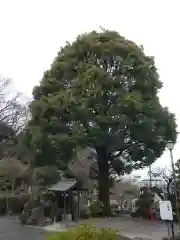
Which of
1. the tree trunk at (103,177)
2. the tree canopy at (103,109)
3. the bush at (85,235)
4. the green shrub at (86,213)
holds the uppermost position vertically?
the tree canopy at (103,109)

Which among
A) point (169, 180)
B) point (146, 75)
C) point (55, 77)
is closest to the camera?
point (169, 180)

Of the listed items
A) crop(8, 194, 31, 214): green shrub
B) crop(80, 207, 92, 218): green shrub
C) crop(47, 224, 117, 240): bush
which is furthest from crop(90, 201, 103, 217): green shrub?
crop(47, 224, 117, 240): bush

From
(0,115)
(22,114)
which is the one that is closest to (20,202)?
(0,115)

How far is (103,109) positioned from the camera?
69.2ft

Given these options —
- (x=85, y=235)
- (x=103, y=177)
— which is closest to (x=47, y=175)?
(x=103, y=177)

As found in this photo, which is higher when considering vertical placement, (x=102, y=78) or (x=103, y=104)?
(x=102, y=78)

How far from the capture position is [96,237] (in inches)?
231

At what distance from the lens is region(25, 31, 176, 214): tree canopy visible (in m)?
20.7

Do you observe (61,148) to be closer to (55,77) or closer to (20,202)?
(55,77)

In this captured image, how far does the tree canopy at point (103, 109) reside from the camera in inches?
816

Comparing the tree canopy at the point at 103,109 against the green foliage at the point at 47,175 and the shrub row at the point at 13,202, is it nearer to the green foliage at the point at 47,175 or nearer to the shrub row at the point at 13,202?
the green foliage at the point at 47,175

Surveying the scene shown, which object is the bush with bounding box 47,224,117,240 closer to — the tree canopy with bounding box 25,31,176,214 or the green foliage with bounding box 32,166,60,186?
the tree canopy with bounding box 25,31,176,214

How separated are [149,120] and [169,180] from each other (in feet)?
12.9

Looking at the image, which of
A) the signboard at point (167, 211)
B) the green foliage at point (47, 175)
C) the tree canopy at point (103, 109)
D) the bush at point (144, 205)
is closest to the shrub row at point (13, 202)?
the green foliage at point (47, 175)
